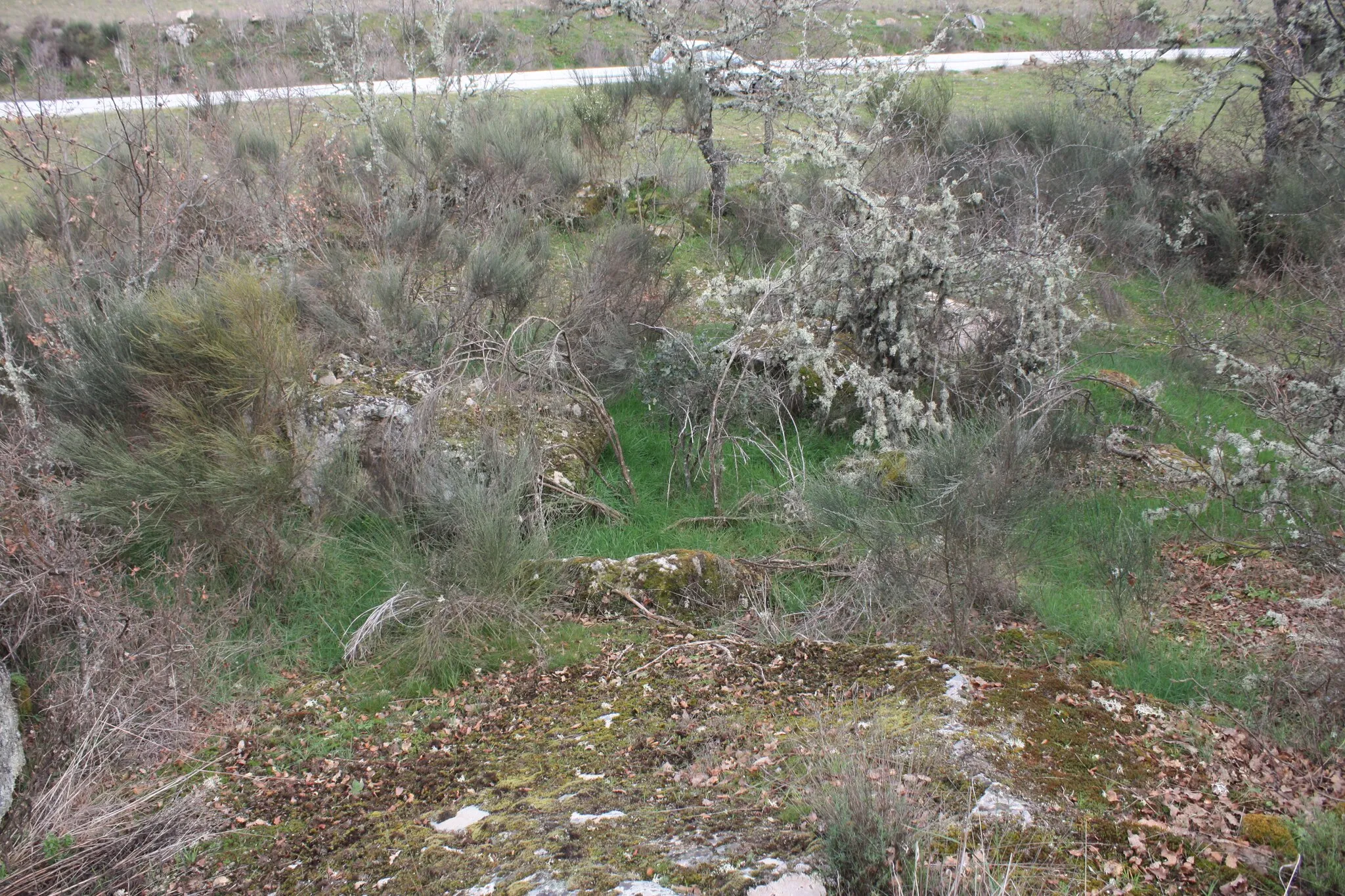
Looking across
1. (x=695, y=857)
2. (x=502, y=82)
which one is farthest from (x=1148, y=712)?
(x=502, y=82)

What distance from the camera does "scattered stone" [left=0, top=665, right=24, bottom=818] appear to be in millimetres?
3102

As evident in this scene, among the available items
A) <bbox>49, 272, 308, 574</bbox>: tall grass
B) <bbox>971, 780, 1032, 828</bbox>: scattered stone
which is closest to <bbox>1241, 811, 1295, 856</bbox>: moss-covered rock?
<bbox>971, 780, 1032, 828</bbox>: scattered stone

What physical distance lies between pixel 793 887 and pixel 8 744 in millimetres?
2868

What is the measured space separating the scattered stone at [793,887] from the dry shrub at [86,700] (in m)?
1.92

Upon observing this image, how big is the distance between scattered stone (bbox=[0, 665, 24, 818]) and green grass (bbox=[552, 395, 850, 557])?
2.75 metres

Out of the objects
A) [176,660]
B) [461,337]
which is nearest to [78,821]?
[176,660]

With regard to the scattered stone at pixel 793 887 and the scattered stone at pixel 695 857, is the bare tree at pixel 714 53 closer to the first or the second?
the scattered stone at pixel 695 857

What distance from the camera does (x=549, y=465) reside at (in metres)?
6.08

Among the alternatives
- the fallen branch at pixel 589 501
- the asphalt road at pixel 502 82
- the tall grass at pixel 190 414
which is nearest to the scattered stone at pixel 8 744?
the tall grass at pixel 190 414

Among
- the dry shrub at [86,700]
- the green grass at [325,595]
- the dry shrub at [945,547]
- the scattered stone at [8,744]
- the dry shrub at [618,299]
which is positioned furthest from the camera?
the dry shrub at [618,299]

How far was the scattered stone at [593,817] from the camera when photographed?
2.57 metres

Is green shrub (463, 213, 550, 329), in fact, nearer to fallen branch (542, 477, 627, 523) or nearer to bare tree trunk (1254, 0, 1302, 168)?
fallen branch (542, 477, 627, 523)

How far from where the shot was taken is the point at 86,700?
3508 mm

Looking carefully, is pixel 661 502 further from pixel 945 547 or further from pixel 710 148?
pixel 710 148
